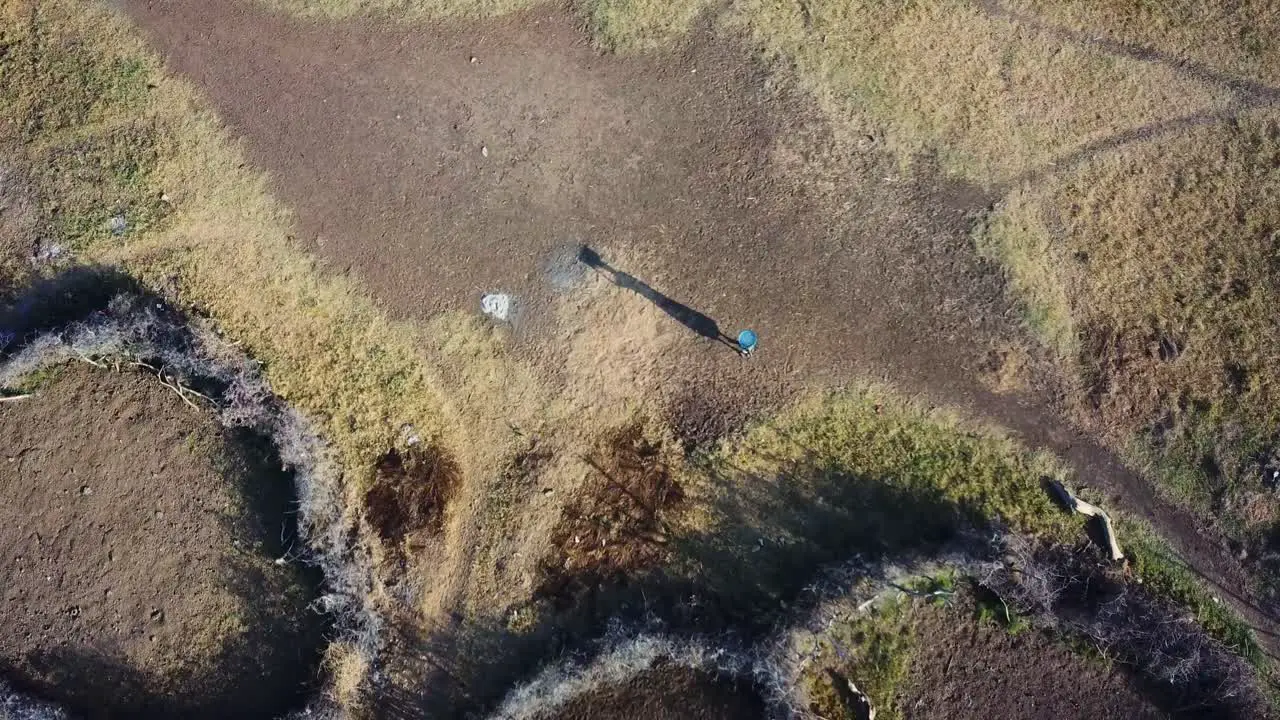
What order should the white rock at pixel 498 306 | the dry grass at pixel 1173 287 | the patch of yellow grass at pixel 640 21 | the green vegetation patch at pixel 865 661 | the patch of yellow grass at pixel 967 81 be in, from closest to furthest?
the green vegetation patch at pixel 865 661
the dry grass at pixel 1173 287
the white rock at pixel 498 306
the patch of yellow grass at pixel 967 81
the patch of yellow grass at pixel 640 21

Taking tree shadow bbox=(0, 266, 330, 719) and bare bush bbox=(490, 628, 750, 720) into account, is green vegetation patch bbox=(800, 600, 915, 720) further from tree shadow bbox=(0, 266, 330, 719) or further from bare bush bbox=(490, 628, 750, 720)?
tree shadow bbox=(0, 266, 330, 719)

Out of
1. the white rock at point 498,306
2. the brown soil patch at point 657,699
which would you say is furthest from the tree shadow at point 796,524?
the white rock at point 498,306

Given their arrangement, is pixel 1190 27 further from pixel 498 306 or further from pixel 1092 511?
pixel 498 306

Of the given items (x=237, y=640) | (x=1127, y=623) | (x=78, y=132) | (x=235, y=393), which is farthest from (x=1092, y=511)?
(x=78, y=132)

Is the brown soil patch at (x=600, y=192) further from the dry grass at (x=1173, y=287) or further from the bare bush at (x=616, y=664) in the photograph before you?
the bare bush at (x=616, y=664)

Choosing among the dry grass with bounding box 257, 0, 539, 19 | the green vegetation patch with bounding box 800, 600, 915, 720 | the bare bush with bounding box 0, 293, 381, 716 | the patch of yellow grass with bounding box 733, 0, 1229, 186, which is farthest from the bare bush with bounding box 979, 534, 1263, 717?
the dry grass with bounding box 257, 0, 539, 19

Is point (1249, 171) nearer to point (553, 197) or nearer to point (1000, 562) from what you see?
point (1000, 562)
